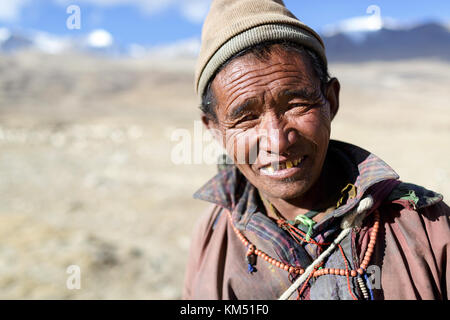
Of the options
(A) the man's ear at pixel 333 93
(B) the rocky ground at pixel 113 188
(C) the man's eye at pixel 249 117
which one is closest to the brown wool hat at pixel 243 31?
(A) the man's ear at pixel 333 93

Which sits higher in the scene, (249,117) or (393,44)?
(393,44)

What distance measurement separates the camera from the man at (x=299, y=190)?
1.44m

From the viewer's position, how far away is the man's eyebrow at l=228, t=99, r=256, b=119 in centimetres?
153

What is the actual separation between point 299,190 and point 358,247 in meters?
0.32

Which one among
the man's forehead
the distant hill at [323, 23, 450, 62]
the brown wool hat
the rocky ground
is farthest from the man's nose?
the distant hill at [323, 23, 450, 62]

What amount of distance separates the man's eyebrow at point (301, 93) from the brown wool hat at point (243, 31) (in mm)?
199

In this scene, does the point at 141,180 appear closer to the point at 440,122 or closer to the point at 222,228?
the point at 222,228

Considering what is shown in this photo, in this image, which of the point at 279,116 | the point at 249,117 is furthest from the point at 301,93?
the point at 249,117

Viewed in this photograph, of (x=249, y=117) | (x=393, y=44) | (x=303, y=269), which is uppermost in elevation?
(x=393, y=44)

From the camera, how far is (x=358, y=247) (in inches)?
59.0

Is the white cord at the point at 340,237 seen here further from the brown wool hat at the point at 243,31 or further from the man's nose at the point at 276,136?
the brown wool hat at the point at 243,31

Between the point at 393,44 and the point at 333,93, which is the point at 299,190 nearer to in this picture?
the point at 333,93
